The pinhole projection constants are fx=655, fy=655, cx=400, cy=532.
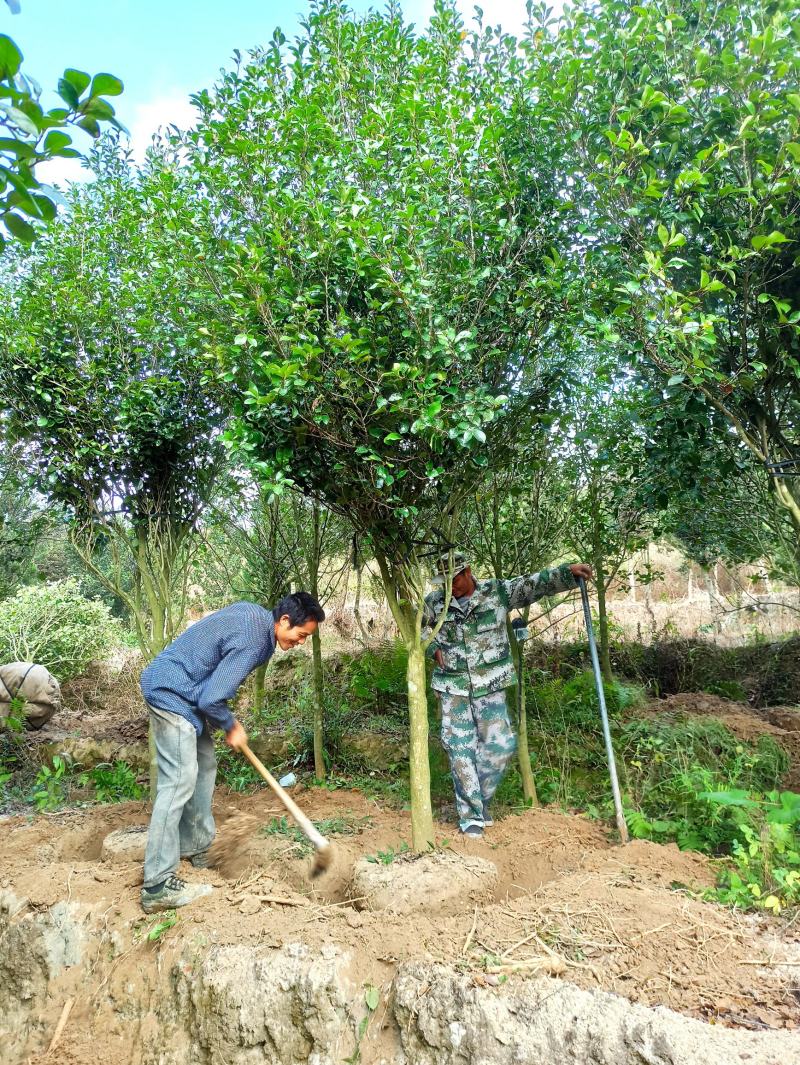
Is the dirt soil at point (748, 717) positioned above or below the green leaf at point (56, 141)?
below

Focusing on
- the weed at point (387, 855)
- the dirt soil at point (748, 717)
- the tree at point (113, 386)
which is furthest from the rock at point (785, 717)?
the tree at point (113, 386)

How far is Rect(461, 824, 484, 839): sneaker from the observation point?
441 cm

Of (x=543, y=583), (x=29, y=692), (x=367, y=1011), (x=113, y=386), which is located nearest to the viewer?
(x=367, y=1011)

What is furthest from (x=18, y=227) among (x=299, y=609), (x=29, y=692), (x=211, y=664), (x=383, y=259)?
(x=29, y=692)

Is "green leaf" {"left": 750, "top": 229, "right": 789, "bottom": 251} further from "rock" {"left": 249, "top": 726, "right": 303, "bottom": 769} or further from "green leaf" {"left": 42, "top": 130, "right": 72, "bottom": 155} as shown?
"rock" {"left": 249, "top": 726, "right": 303, "bottom": 769}

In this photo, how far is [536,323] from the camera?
3955mm

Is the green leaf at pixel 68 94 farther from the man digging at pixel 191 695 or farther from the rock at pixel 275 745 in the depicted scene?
the rock at pixel 275 745

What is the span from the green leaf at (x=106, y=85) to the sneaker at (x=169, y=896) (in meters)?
3.75

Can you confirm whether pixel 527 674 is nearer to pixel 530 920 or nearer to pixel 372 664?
pixel 372 664

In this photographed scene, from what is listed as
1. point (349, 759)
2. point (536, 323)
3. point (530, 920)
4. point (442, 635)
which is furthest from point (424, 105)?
point (349, 759)

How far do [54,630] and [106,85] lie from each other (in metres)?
9.88

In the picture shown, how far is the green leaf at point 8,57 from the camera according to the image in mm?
1399

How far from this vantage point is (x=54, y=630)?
389 inches

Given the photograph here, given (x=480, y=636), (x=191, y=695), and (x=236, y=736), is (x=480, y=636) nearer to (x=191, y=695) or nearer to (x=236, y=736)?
(x=236, y=736)
